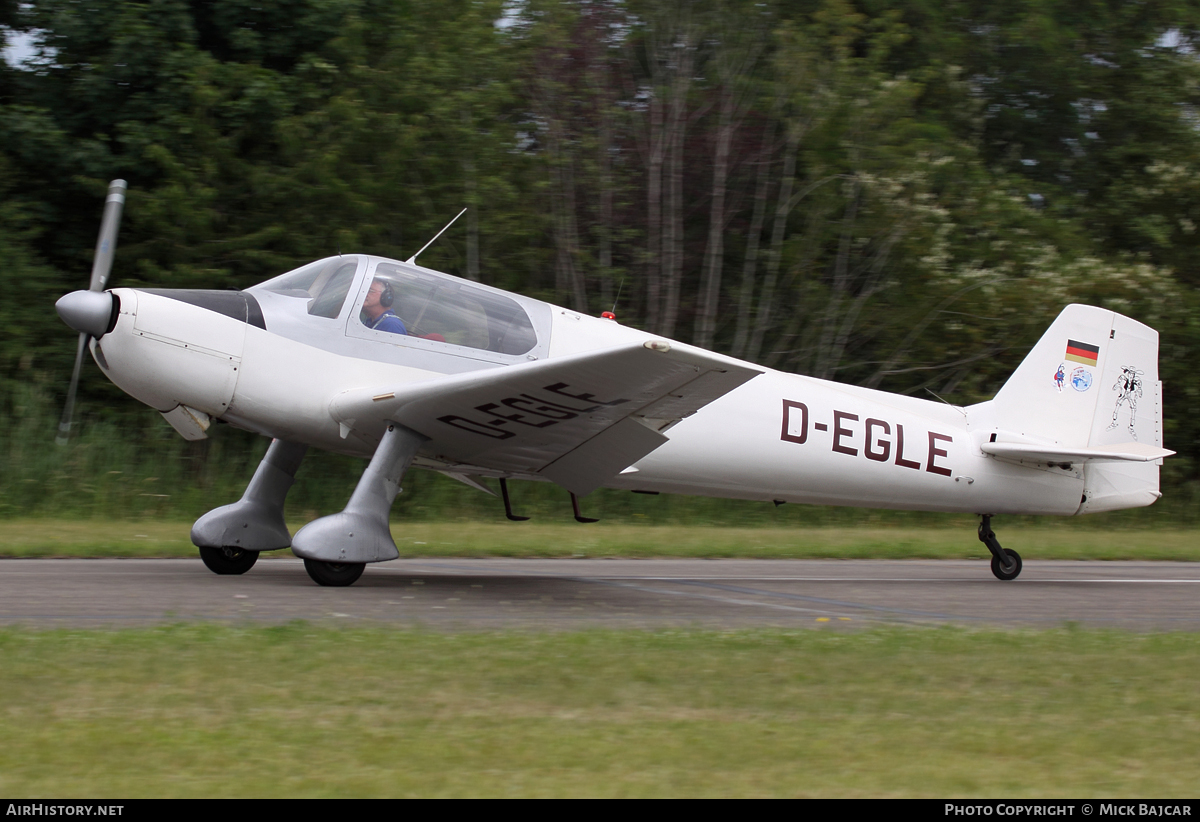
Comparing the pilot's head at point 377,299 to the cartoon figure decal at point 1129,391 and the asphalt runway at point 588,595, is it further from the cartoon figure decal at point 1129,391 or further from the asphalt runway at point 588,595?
the cartoon figure decal at point 1129,391

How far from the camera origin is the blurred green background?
16391 millimetres

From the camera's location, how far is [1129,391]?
10.3 m

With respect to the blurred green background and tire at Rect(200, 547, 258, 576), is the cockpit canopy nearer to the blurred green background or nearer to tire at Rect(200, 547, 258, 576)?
tire at Rect(200, 547, 258, 576)

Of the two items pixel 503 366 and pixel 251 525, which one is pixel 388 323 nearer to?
pixel 503 366

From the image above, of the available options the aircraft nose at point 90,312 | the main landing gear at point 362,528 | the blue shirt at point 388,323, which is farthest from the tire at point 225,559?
the blue shirt at point 388,323

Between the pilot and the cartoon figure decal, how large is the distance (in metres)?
6.64

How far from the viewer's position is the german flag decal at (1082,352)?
408 inches

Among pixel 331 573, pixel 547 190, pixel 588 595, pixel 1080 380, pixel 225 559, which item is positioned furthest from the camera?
pixel 547 190

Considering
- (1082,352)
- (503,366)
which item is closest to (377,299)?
(503,366)

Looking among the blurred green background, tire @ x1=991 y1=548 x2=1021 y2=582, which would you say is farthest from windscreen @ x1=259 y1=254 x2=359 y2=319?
the blurred green background

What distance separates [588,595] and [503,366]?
1.85 m

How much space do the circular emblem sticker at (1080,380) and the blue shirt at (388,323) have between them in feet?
20.3

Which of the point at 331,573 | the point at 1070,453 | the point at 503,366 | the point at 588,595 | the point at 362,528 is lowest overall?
the point at 588,595

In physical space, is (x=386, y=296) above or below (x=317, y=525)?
above
